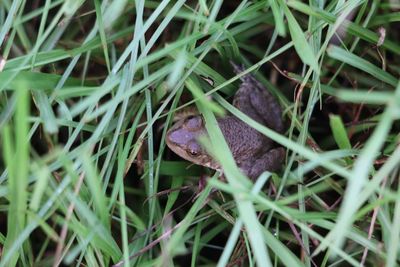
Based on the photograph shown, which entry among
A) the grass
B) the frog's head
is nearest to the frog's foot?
the grass

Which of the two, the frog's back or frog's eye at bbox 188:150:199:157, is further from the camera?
the frog's back

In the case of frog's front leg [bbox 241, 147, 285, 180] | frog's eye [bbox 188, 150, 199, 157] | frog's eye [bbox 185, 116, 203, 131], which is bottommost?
frog's front leg [bbox 241, 147, 285, 180]

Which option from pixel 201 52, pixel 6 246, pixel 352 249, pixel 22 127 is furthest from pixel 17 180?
pixel 352 249

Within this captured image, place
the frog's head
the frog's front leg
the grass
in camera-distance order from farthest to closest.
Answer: the frog's front leg < the frog's head < the grass

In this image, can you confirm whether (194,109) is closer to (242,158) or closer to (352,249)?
(242,158)

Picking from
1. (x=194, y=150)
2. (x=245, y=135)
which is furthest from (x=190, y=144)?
(x=245, y=135)

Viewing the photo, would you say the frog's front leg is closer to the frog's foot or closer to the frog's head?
the frog's foot
